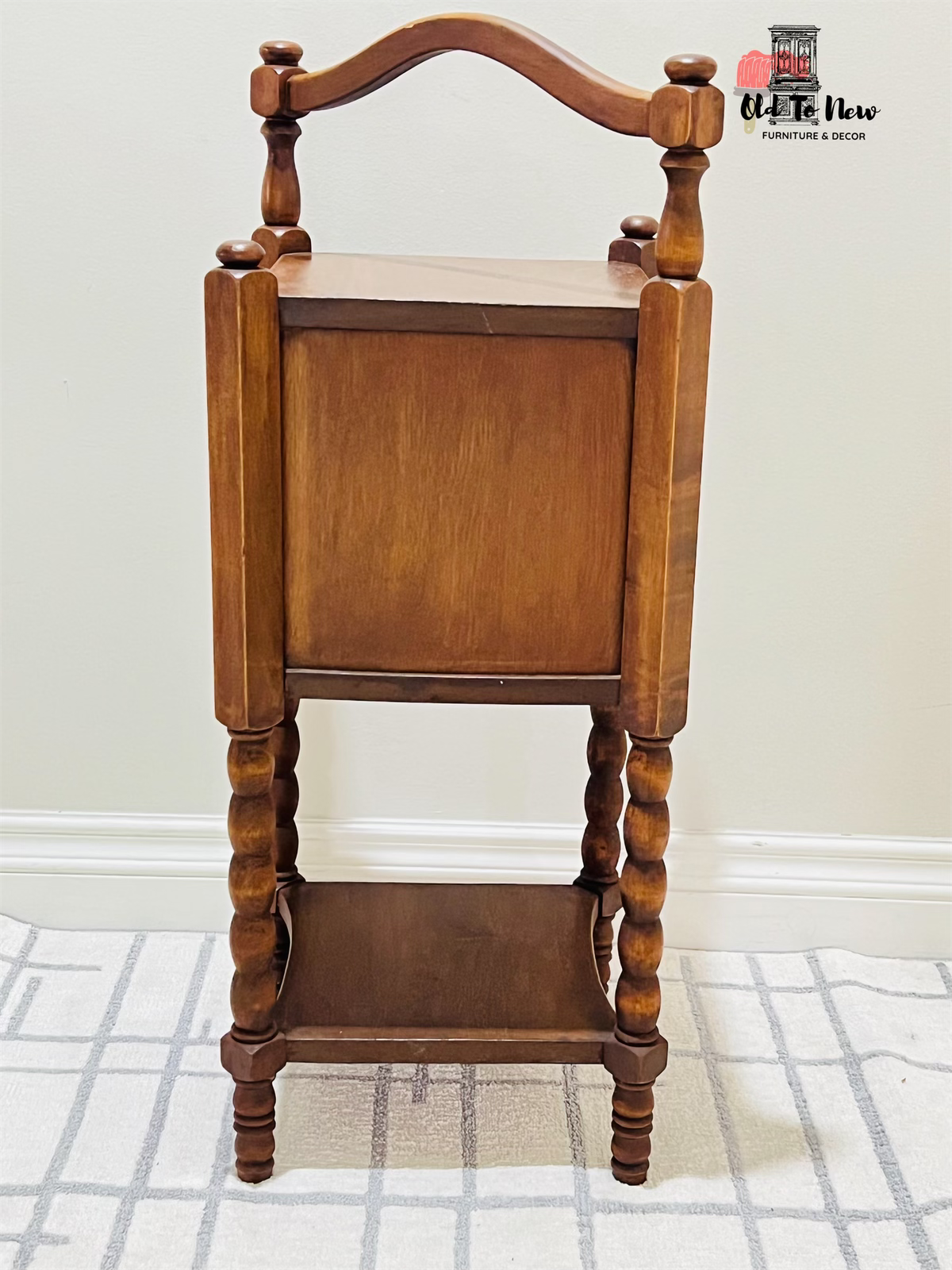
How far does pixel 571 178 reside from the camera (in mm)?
1322

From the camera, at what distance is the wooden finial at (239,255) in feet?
3.01

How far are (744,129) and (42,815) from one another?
1.03 meters

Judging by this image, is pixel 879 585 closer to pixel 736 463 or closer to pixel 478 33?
pixel 736 463

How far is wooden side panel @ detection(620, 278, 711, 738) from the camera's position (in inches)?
37.0

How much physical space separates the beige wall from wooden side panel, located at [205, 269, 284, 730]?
0.43 m

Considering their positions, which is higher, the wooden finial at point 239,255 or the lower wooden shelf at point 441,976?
the wooden finial at point 239,255

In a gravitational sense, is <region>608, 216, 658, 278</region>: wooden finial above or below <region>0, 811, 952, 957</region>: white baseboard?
above

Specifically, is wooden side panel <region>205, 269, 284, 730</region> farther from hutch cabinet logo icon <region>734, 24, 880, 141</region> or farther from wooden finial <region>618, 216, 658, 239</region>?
hutch cabinet logo icon <region>734, 24, 880, 141</region>

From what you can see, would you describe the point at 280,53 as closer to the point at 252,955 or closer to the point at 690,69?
the point at 690,69

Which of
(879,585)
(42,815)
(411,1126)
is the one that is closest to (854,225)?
(879,585)

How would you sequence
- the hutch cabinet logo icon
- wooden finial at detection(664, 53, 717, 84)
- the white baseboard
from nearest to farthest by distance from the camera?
wooden finial at detection(664, 53, 717, 84), the hutch cabinet logo icon, the white baseboard

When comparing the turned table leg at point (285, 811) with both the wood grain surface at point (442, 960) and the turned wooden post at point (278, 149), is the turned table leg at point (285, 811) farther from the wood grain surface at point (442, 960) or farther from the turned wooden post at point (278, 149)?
the turned wooden post at point (278, 149)

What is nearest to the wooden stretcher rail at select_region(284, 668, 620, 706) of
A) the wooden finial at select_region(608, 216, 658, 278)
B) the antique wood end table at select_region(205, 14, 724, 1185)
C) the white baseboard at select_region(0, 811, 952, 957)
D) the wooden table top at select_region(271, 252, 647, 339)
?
the antique wood end table at select_region(205, 14, 724, 1185)

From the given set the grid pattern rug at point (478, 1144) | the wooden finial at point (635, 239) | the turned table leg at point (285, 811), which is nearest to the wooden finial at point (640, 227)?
the wooden finial at point (635, 239)
